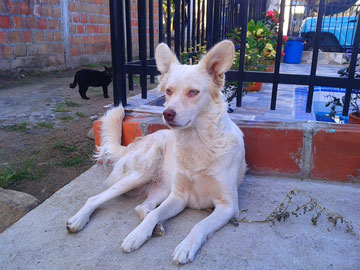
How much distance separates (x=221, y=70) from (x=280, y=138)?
0.94 metres

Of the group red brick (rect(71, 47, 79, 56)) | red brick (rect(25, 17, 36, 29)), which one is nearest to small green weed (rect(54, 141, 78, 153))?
red brick (rect(25, 17, 36, 29))

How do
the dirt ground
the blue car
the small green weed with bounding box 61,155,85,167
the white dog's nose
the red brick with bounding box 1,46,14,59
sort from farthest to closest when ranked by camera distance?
the blue car < the red brick with bounding box 1,46,14,59 < the small green weed with bounding box 61,155,85,167 < the dirt ground < the white dog's nose

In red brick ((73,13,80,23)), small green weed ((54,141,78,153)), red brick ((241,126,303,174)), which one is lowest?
small green weed ((54,141,78,153))

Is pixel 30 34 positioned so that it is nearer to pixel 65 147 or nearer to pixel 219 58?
pixel 65 147

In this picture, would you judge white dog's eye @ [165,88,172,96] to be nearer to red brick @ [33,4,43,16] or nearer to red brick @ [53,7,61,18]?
red brick @ [33,4,43,16]

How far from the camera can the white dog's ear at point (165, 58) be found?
2275 mm

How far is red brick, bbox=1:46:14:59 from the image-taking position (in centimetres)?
709

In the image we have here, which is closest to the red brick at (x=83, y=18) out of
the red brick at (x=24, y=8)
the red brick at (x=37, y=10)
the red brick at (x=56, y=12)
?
the red brick at (x=56, y=12)

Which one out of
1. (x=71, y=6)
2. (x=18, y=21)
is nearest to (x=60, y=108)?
(x=18, y=21)

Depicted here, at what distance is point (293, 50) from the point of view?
32.0 feet

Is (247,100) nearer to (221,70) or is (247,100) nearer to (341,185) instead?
(341,185)

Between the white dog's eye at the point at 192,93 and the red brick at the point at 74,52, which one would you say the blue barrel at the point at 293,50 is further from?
the white dog's eye at the point at 192,93

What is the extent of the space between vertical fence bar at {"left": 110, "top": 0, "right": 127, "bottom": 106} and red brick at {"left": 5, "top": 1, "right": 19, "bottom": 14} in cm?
529

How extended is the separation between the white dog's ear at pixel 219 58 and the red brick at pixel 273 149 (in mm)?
797
